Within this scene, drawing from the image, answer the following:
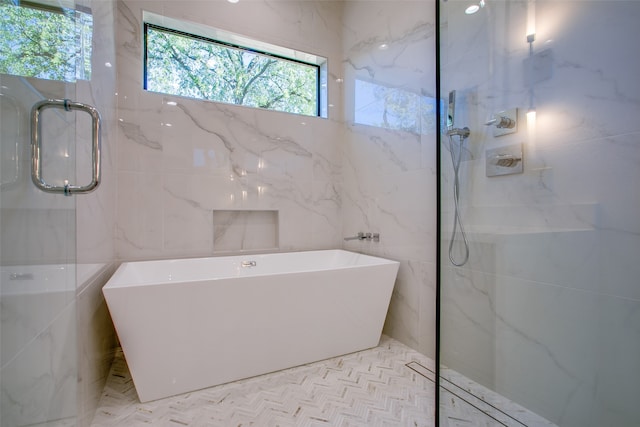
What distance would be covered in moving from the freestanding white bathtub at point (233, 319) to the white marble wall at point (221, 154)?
0.37m

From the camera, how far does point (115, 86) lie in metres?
2.09

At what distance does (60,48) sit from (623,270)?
2.01m

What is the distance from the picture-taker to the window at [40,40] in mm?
619

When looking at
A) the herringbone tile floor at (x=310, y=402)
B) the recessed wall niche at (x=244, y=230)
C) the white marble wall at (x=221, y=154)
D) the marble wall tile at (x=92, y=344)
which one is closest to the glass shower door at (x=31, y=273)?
the marble wall tile at (x=92, y=344)

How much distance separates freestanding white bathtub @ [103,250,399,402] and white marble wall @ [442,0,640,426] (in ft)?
1.96

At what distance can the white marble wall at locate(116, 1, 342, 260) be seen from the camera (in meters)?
2.17

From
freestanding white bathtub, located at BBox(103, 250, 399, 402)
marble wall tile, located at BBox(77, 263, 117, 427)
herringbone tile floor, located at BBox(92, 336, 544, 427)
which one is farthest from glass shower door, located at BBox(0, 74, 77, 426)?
herringbone tile floor, located at BBox(92, 336, 544, 427)

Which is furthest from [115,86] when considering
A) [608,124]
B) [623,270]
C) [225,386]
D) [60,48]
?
[623,270]

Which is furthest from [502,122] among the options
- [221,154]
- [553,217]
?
[221,154]

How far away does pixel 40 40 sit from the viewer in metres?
0.76

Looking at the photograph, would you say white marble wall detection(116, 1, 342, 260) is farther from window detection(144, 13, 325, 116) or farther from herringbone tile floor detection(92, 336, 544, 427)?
herringbone tile floor detection(92, 336, 544, 427)

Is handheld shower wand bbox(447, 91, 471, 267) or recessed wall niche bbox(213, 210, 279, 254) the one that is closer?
handheld shower wand bbox(447, 91, 471, 267)

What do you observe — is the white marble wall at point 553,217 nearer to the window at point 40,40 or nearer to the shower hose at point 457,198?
the shower hose at point 457,198

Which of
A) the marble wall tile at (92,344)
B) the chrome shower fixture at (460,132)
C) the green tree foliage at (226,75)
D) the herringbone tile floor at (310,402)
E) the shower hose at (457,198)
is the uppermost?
the green tree foliage at (226,75)
